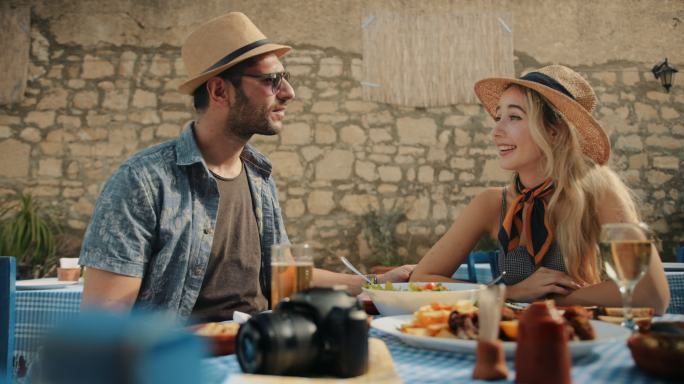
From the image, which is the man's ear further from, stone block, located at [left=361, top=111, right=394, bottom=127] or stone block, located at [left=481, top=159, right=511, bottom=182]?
stone block, located at [left=481, top=159, right=511, bottom=182]

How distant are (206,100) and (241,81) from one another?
19 centimetres

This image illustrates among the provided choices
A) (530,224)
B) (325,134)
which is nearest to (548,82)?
(530,224)

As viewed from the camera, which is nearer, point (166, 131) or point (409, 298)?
point (409, 298)

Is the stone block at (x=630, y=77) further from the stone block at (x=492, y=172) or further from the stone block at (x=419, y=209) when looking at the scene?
the stone block at (x=419, y=209)

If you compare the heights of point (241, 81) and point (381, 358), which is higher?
point (241, 81)

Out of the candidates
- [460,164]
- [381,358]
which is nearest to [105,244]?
[381,358]

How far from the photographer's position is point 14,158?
6.37m

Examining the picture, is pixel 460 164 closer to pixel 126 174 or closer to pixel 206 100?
pixel 206 100

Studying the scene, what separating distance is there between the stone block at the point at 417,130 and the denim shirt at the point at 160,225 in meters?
4.78

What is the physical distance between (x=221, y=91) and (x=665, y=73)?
6266 millimetres

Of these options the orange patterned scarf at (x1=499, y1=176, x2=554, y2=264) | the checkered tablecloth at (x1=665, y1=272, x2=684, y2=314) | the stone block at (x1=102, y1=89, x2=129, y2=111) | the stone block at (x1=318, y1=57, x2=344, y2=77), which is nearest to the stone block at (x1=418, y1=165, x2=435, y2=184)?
the stone block at (x1=318, y1=57, x2=344, y2=77)

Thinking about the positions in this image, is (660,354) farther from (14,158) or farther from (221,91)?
(14,158)

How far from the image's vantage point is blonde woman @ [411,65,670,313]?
6.91 ft

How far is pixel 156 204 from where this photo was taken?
5.90 feet
